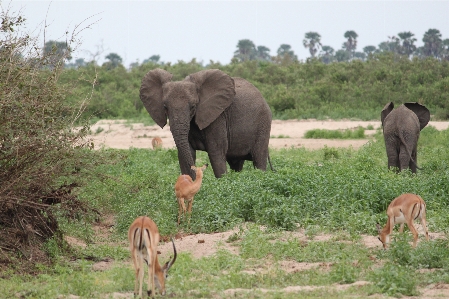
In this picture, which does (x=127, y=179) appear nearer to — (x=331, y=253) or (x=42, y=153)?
(x=42, y=153)

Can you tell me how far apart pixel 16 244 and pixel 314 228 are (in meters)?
3.70

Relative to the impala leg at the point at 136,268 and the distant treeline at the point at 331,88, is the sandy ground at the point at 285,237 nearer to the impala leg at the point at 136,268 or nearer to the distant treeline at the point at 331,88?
the impala leg at the point at 136,268

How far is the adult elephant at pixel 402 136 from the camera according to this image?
14.9 metres

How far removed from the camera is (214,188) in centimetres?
1130

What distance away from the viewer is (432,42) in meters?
73.2

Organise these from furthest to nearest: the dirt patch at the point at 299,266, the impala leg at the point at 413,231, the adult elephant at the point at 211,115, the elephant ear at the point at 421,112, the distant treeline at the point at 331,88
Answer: the distant treeline at the point at 331,88 < the elephant ear at the point at 421,112 < the adult elephant at the point at 211,115 < the impala leg at the point at 413,231 < the dirt patch at the point at 299,266

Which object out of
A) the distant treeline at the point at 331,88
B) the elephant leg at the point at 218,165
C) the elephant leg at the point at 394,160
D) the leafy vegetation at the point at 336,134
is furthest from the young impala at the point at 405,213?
the distant treeline at the point at 331,88

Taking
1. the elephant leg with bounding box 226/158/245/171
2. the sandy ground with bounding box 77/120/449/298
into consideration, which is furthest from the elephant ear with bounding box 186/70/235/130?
the sandy ground with bounding box 77/120/449/298

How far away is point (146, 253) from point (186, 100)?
6.05 meters

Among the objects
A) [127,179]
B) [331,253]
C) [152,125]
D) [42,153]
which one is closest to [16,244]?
[42,153]

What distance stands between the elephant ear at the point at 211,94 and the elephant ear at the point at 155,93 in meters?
0.50

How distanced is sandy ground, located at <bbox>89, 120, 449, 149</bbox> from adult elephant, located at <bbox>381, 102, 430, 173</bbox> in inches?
242

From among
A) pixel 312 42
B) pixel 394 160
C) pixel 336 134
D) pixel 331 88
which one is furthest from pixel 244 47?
pixel 394 160

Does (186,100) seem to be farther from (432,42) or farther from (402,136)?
(432,42)
